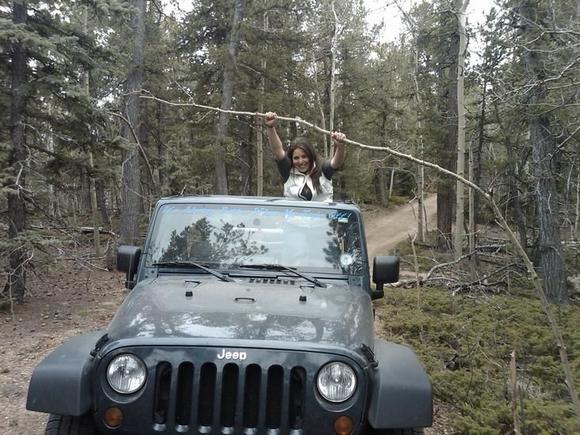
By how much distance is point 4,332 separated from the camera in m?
9.02

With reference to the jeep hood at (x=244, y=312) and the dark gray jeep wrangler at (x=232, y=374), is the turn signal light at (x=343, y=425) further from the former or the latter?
the jeep hood at (x=244, y=312)

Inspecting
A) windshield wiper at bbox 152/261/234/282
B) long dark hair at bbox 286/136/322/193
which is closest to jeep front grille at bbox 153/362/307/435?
windshield wiper at bbox 152/261/234/282

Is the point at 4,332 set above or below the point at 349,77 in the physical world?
below

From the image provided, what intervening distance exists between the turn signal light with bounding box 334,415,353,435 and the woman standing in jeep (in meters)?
2.87

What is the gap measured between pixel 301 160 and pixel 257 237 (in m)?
1.39

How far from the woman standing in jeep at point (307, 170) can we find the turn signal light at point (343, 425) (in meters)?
2.87

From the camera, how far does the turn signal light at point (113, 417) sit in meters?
2.94

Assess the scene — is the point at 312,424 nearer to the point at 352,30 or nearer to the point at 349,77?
the point at 349,77

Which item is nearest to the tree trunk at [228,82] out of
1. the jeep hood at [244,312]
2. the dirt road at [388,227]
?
the dirt road at [388,227]

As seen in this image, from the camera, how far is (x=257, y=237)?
4.48 meters

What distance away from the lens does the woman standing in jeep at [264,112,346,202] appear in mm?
5586

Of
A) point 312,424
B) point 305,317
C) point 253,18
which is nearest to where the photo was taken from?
point 312,424

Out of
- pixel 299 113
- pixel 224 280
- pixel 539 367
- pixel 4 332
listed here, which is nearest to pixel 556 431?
pixel 539 367

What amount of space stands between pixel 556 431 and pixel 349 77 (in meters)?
28.6
